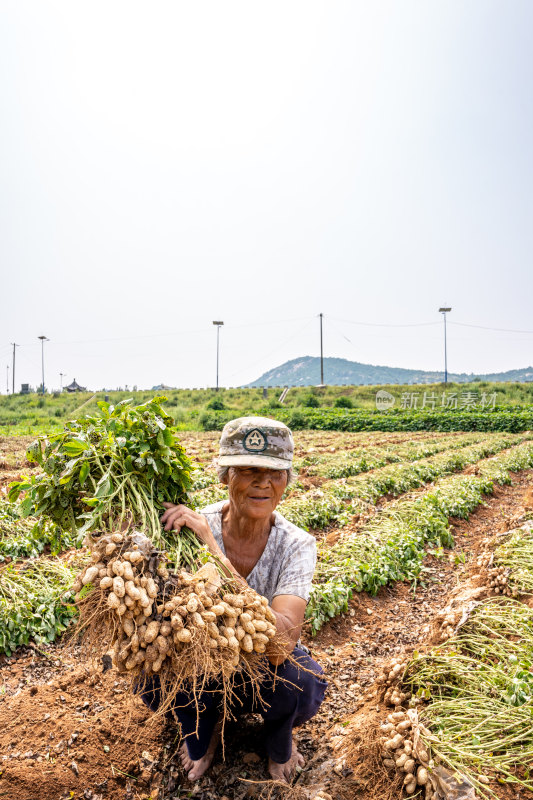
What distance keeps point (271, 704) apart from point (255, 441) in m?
1.25

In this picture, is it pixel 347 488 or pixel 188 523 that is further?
pixel 347 488

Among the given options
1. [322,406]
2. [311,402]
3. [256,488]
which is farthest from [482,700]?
[322,406]

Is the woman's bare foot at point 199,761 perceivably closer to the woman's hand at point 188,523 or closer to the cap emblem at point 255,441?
the woman's hand at point 188,523

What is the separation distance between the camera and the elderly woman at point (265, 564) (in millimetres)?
2346

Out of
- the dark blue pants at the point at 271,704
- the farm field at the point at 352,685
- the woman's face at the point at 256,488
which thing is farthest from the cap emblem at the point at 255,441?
the dark blue pants at the point at 271,704

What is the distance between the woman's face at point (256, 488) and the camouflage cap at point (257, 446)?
0.07 meters

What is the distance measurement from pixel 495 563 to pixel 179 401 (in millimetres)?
34656

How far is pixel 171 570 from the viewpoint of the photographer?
198 cm

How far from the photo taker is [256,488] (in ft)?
8.25

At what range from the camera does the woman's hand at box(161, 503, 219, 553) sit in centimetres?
223

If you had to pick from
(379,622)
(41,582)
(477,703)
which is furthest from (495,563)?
(41,582)

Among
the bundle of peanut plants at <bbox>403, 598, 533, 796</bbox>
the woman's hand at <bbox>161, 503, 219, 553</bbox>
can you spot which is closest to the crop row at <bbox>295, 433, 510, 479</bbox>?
the bundle of peanut plants at <bbox>403, 598, 533, 796</bbox>

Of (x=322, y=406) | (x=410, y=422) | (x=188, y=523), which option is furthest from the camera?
(x=322, y=406)

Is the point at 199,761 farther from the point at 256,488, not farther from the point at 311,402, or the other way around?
the point at 311,402
